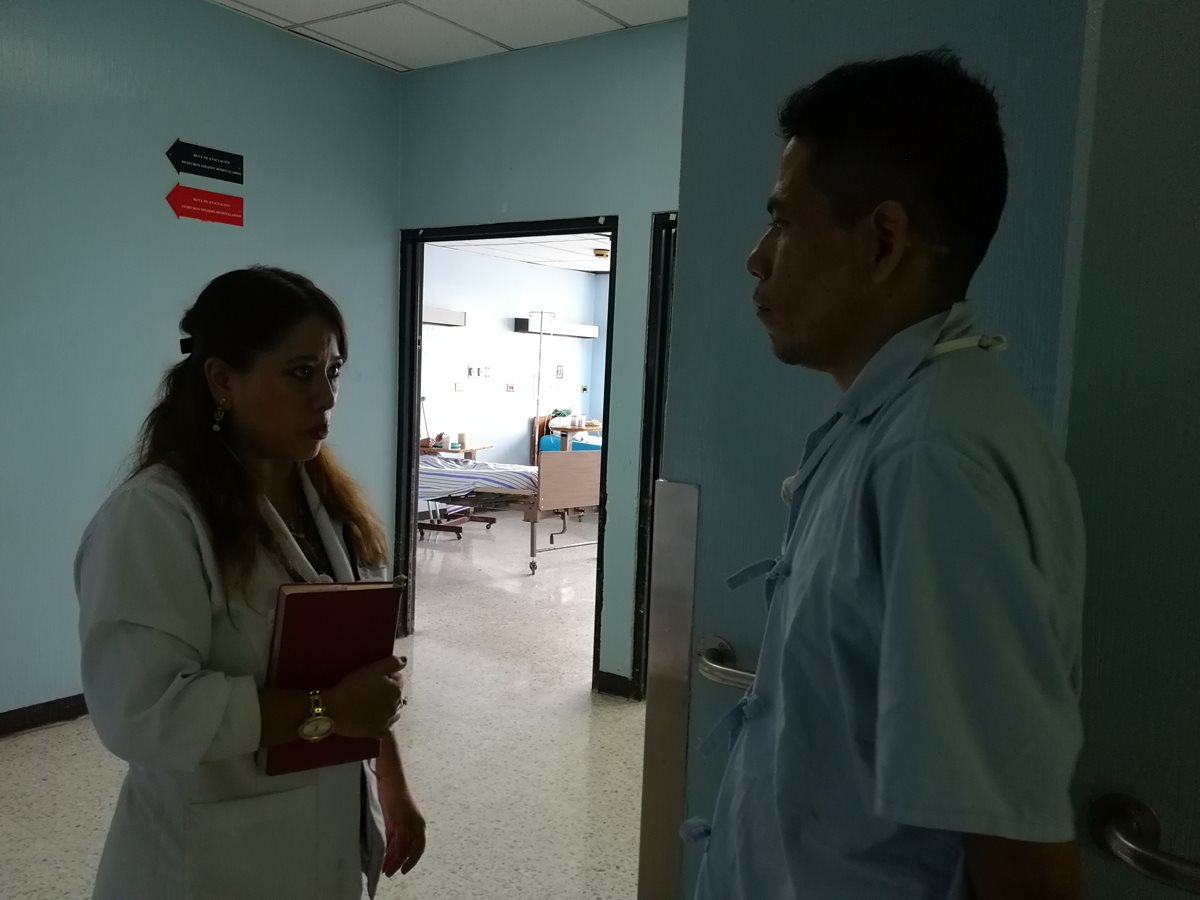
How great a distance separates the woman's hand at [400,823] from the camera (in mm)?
1377

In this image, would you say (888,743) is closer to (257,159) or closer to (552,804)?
(552,804)

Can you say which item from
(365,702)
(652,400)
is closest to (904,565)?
(365,702)

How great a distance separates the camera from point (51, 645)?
10.00 feet

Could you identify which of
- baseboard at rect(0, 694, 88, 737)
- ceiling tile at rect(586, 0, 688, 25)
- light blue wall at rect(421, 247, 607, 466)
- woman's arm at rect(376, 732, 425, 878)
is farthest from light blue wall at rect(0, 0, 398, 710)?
light blue wall at rect(421, 247, 607, 466)

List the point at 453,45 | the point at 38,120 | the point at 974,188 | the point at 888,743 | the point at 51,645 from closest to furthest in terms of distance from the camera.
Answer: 1. the point at 888,743
2. the point at 974,188
3. the point at 38,120
4. the point at 51,645
5. the point at 453,45

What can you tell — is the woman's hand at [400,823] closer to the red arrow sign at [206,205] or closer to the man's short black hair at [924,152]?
the man's short black hair at [924,152]

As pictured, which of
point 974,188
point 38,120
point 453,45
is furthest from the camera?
point 453,45

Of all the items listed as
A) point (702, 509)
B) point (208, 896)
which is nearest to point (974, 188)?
point (702, 509)

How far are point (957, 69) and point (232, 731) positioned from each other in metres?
1.05

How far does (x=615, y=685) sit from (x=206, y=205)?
257cm

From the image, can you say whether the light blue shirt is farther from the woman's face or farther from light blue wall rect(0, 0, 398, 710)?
light blue wall rect(0, 0, 398, 710)

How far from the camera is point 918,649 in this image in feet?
1.88

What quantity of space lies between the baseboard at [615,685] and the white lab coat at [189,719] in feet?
8.01

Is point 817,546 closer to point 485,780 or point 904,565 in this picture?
point 904,565
